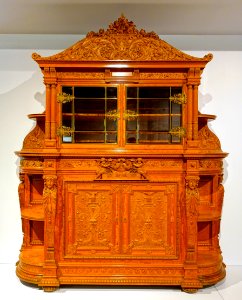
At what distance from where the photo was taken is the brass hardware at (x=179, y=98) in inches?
124

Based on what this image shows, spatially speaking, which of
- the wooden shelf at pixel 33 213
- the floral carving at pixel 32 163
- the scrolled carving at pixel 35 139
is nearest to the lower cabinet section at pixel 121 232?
the wooden shelf at pixel 33 213

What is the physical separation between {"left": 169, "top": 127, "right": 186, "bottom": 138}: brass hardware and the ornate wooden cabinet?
13 millimetres

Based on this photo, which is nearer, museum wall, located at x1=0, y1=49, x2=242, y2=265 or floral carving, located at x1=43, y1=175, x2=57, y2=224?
floral carving, located at x1=43, y1=175, x2=57, y2=224

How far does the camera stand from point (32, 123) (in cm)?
384

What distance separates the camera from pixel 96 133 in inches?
128

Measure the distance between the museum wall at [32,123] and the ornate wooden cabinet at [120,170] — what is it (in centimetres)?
71

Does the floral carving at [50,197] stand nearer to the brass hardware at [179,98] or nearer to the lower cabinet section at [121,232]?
the lower cabinet section at [121,232]

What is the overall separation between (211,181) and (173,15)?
176 cm

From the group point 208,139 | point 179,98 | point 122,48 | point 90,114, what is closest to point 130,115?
point 90,114

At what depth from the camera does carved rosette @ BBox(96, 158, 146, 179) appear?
3125 mm

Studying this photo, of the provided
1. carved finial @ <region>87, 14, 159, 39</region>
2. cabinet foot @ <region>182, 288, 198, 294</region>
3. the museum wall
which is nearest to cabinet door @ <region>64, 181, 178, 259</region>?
cabinet foot @ <region>182, 288, 198, 294</region>

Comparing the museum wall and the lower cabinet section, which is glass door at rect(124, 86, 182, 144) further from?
the museum wall

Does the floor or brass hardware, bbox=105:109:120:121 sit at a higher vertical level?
brass hardware, bbox=105:109:120:121

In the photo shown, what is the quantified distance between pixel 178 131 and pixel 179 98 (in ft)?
1.01
